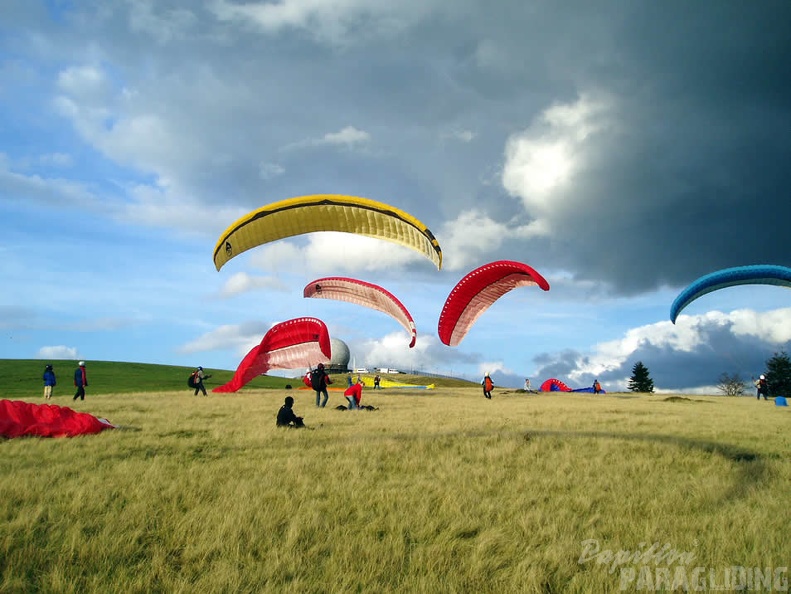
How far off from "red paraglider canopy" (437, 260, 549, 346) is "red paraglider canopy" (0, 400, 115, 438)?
653 inches

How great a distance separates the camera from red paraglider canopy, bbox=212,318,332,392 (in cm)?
2478

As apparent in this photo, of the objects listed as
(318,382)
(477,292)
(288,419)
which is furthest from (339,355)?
(288,419)

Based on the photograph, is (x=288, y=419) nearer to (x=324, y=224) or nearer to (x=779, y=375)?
(x=324, y=224)

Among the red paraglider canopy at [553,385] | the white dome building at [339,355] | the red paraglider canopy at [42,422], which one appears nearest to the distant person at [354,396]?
the red paraglider canopy at [42,422]

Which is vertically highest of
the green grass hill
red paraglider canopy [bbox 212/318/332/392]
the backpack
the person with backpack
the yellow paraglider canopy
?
the yellow paraglider canopy

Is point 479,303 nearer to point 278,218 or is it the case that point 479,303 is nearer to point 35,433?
point 278,218

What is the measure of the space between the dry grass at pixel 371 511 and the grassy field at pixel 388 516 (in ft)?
0.07

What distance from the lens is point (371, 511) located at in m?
5.05

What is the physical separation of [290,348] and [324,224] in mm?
8432

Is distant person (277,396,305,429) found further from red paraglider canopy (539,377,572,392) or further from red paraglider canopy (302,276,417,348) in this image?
red paraglider canopy (539,377,572,392)

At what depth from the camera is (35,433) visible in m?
9.61

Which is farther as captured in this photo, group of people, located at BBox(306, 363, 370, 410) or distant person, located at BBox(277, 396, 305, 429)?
group of people, located at BBox(306, 363, 370, 410)

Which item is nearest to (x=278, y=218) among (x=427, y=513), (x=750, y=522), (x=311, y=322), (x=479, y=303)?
(x=311, y=322)

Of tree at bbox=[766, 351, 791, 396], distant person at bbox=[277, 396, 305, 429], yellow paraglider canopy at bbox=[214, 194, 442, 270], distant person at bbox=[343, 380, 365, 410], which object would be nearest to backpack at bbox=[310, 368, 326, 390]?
distant person at bbox=[343, 380, 365, 410]
